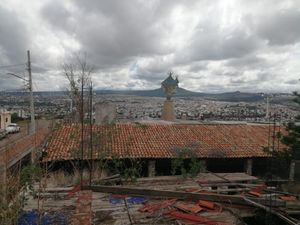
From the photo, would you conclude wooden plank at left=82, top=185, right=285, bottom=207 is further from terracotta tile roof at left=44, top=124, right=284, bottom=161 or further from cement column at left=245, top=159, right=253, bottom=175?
cement column at left=245, top=159, right=253, bottom=175

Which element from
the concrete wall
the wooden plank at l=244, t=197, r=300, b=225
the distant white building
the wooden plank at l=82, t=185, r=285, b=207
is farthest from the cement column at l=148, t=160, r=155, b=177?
the distant white building

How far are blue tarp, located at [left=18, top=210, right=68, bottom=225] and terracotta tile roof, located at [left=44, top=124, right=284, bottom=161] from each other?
253 inches

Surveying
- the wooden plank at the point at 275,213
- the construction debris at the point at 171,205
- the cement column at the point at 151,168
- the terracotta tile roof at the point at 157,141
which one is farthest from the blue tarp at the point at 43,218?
the cement column at the point at 151,168

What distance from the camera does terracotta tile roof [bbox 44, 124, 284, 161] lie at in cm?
1479

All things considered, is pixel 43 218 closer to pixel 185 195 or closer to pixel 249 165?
pixel 185 195

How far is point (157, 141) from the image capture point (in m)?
16.4

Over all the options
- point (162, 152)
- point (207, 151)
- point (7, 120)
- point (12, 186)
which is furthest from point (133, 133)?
point (7, 120)

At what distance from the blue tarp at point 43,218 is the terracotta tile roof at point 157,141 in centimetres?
642

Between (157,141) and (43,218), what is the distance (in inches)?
384

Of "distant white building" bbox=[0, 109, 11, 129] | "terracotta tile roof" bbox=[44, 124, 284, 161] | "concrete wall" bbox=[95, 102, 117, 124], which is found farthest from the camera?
"distant white building" bbox=[0, 109, 11, 129]

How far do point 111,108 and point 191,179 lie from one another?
1065cm

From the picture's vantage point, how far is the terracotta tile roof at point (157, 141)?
48.5 ft

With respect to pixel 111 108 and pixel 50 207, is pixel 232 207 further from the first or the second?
pixel 111 108

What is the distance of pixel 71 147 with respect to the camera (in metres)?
15.0
